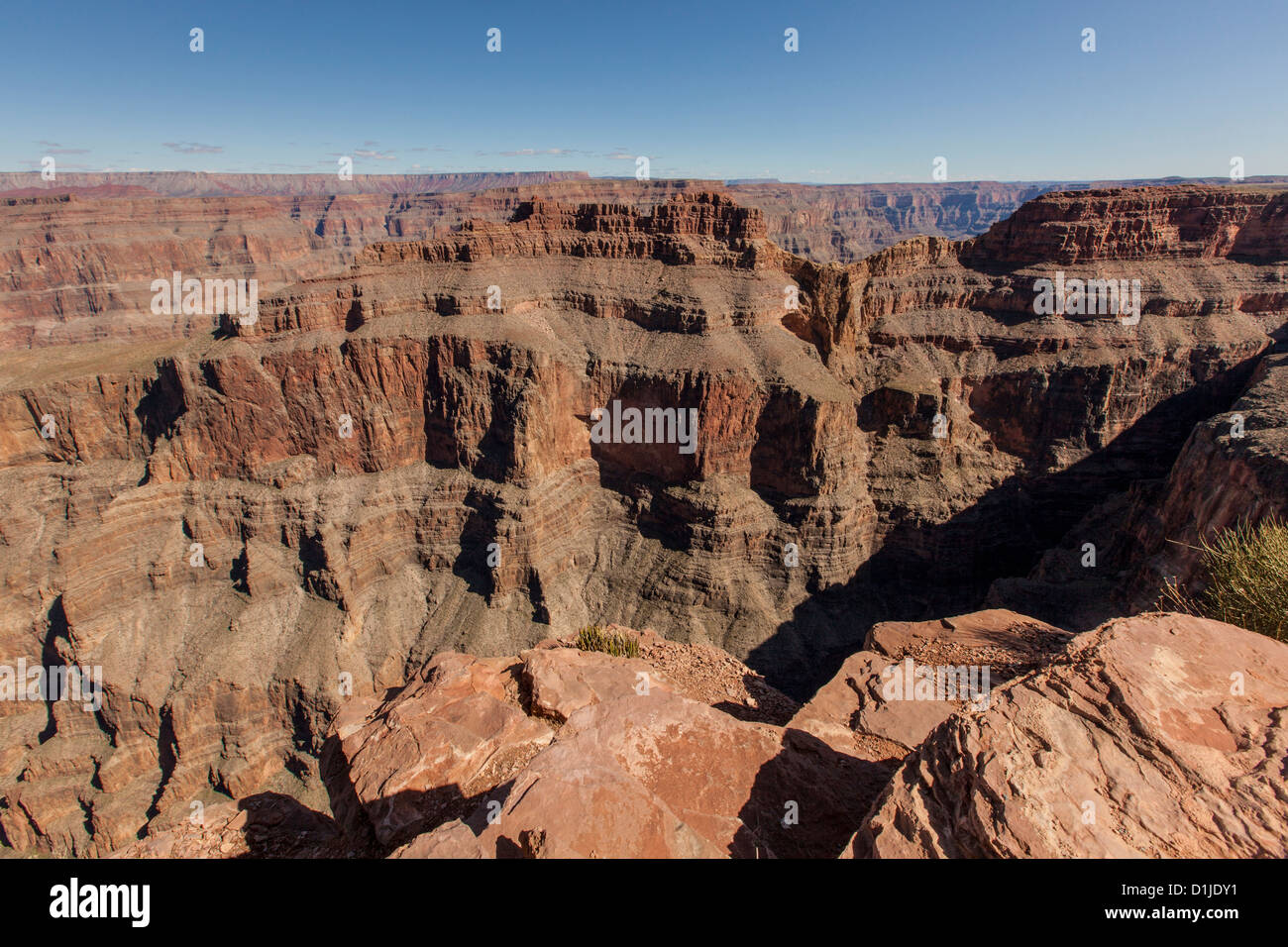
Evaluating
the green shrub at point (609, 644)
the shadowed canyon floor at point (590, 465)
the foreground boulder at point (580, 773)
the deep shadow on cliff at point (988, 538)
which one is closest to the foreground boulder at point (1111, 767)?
the foreground boulder at point (580, 773)

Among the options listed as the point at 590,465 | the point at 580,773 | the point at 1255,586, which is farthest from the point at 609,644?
the point at 590,465

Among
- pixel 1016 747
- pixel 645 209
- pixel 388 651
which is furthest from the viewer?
pixel 645 209

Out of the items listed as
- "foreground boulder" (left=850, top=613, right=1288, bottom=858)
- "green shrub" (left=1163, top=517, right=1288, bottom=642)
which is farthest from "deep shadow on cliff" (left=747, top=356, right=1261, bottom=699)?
"foreground boulder" (left=850, top=613, right=1288, bottom=858)

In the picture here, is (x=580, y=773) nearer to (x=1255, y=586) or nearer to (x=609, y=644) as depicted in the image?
(x=609, y=644)

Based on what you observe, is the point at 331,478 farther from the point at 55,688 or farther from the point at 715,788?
the point at 715,788

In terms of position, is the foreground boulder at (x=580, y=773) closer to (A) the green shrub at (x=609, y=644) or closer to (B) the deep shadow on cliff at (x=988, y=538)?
(A) the green shrub at (x=609, y=644)

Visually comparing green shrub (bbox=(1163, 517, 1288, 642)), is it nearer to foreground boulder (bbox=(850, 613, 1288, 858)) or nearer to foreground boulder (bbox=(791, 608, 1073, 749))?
foreground boulder (bbox=(791, 608, 1073, 749))

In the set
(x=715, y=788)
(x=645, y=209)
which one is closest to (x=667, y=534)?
(x=715, y=788)
